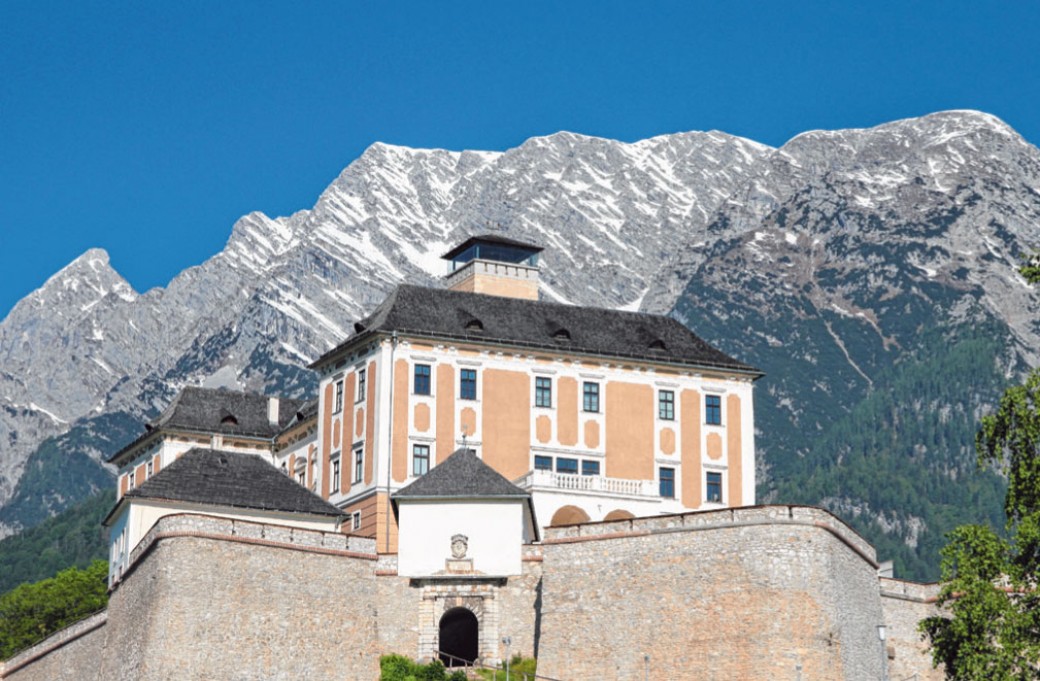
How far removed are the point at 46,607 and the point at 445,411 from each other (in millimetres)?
29291

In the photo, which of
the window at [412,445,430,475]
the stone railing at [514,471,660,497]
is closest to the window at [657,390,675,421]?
the stone railing at [514,471,660,497]

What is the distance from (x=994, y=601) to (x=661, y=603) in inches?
552

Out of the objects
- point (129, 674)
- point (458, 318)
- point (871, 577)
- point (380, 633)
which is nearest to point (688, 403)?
point (458, 318)

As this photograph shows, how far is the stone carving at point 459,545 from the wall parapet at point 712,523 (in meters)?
3.03

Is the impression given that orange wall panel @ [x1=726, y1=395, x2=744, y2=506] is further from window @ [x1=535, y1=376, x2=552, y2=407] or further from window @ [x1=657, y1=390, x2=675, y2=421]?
window @ [x1=535, y1=376, x2=552, y2=407]

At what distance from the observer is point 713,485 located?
87688 mm

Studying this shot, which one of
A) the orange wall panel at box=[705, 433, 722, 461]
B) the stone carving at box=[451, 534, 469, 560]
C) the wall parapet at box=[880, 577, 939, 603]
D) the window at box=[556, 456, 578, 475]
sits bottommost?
the wall parapet at box=[880, 577, 939, 603]

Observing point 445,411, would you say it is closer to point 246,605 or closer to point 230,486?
point 230,486

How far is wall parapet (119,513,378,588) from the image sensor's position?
64875mm

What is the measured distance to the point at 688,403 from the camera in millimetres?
88625

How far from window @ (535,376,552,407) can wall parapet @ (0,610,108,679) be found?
22869 mm

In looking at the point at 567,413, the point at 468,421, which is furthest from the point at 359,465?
the point at 567,413

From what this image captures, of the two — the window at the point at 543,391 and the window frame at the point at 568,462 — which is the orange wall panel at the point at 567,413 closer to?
the window at the point at 543,391

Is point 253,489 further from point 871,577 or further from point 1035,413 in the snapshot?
point 1035,413
